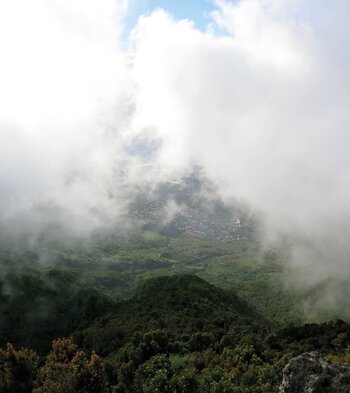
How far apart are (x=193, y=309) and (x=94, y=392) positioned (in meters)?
119

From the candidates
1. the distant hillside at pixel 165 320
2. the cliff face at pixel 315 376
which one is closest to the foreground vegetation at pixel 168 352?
the distant hillside at pixel 165 320

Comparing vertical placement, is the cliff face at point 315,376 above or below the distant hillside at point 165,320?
below

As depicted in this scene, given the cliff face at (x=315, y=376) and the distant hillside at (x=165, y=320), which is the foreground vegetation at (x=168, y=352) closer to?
the distant hillside at (x=165, y=320)

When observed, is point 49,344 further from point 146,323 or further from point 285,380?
point 285,380

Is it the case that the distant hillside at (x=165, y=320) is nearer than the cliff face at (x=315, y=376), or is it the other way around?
the cliff face at (x=315, y=376)

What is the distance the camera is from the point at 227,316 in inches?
6476

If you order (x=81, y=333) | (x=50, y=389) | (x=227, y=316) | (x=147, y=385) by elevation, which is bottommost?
(x=50, y=389)

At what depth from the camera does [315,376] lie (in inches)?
1368

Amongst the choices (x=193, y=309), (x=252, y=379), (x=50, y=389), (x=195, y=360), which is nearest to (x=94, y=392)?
(x=50, y=389)

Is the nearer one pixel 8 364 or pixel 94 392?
pixel 94 392

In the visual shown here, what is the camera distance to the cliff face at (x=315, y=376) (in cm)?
3391

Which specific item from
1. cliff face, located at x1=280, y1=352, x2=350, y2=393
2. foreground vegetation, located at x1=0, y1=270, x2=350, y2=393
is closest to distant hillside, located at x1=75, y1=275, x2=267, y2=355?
foreground vegetation, located at x1=0, y1=270, x2=350, y2=393

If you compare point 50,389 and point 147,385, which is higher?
point 147,385

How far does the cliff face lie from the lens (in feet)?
111
